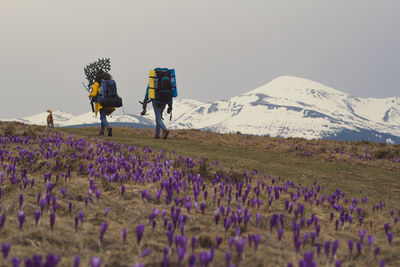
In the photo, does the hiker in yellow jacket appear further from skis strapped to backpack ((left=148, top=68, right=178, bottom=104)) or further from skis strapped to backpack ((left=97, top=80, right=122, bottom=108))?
skis strapped to backpack ((left=148, top=68, right=178, bottom=104))

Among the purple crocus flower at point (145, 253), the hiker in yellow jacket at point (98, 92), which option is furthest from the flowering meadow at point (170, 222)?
the hiker in yellow jacket at point (98, 92)

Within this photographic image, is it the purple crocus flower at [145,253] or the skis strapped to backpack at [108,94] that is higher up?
the skis strapped to backpack at [108,94]

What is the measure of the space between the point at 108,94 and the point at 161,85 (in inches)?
123

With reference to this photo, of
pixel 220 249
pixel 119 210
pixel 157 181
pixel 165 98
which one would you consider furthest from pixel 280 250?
pixel 165 98

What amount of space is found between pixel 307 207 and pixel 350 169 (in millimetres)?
7935

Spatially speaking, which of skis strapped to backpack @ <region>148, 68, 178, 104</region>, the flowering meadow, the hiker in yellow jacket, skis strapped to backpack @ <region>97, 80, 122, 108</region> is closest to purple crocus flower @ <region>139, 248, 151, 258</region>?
the flowering meadow

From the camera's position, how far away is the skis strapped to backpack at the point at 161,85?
733 inches

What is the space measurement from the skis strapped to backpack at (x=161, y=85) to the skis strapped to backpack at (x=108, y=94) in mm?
2178

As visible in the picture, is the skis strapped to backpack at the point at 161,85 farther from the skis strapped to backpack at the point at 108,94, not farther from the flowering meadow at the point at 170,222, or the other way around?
the flowering meadow at the point at 170,222

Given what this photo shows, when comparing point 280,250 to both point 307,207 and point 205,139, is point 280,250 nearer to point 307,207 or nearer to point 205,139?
point 307,207

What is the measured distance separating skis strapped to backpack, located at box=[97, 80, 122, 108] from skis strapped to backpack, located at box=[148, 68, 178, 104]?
7.14 feet

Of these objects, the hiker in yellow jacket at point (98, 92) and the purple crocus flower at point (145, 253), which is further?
the hiker in yellow jacket at point (98, 92)

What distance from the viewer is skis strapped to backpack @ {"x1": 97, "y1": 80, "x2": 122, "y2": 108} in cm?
1864

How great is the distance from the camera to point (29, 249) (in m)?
2.97
